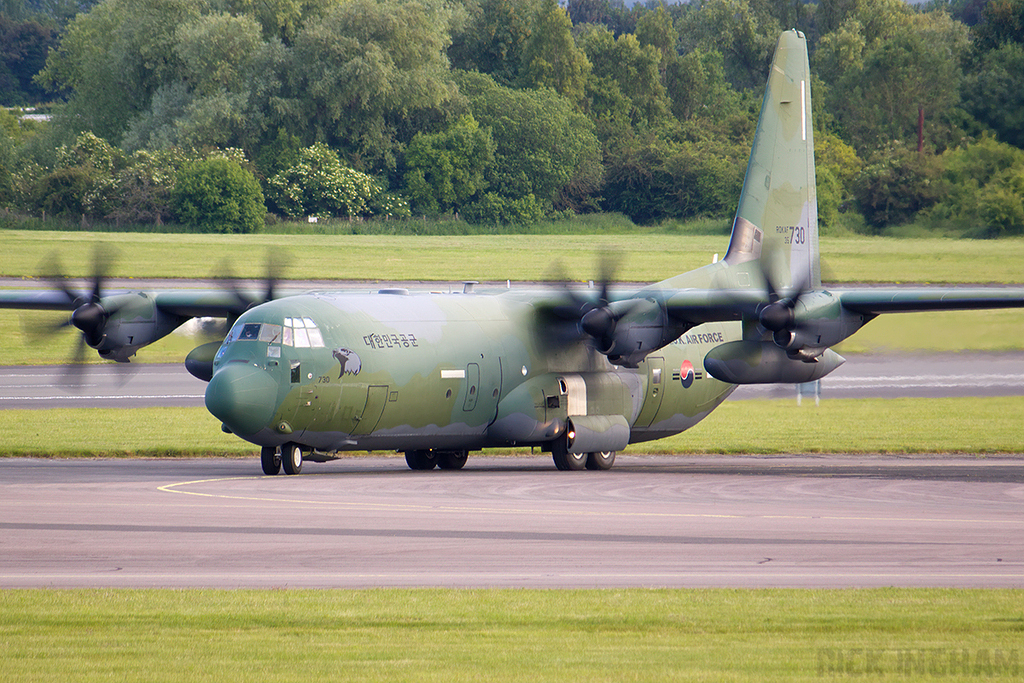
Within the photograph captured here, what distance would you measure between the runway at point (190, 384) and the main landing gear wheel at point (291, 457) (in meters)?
15.9

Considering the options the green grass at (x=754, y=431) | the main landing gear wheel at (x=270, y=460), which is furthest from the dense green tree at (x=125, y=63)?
the main landing gear wheel at (x=270, y=460)

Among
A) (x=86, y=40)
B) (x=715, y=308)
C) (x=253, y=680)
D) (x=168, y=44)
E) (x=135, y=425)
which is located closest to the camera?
(x=253, y=680)

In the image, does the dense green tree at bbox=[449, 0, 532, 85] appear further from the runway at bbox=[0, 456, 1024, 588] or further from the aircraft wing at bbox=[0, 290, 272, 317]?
the runway at bbox=[0, 456, 1024, 588]

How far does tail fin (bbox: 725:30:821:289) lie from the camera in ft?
97.7

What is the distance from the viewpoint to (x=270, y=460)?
2295 cm

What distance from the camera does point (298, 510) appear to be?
1783cm

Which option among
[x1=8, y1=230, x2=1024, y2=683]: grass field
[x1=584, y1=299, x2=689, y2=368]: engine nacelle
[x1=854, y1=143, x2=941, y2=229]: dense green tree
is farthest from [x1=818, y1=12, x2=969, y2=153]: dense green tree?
[x1=8, y1=230, x2=1024, y2=683]: grass field

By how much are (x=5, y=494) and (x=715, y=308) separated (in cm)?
1249

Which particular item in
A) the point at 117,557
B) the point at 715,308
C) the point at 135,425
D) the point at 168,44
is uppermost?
the point at 168,44

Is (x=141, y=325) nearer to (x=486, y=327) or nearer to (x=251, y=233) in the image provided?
(x=486, y=327)

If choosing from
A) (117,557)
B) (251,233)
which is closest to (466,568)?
(117,557)

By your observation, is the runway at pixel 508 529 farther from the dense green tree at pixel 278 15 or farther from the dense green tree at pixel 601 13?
the dense green tree at pixel 601 13

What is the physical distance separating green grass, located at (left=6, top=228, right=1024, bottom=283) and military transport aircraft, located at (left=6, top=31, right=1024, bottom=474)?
123ft

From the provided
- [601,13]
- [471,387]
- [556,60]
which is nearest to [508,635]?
[471,387]
